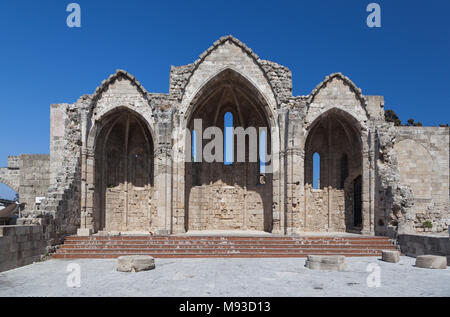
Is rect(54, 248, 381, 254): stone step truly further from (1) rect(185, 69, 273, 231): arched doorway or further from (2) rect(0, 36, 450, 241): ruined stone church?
(1) rect(185, 69, 273, 231): arched doorway

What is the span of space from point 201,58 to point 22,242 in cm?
1032

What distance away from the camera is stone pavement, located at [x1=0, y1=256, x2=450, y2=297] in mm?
6969

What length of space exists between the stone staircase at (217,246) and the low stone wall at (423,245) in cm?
58

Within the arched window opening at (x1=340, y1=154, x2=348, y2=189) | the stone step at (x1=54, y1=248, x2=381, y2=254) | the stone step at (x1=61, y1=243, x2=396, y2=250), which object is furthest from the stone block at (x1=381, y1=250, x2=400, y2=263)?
the arched window opening at (x1=340, y1=154, x2=348, y2=189)

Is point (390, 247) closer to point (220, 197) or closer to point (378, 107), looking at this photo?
point (378, 107)

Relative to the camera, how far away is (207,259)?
1167 centimetres

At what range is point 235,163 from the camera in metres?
19.0

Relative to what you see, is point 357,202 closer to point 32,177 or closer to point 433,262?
point 433,262

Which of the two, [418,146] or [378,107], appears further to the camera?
[418,146]

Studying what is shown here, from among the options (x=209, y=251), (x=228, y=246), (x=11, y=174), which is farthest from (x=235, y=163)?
(x=11, y=174)

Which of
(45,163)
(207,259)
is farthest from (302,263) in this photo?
(45,163)

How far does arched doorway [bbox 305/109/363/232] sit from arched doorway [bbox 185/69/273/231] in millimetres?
2413

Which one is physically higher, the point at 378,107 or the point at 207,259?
the point at 378,107

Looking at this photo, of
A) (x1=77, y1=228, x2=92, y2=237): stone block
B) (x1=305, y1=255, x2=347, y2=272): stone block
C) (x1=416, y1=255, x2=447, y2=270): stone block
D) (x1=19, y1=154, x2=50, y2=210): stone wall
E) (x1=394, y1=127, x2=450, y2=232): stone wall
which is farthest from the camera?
(x1=394, y1=127, x2=450, y2=232): stone wall
